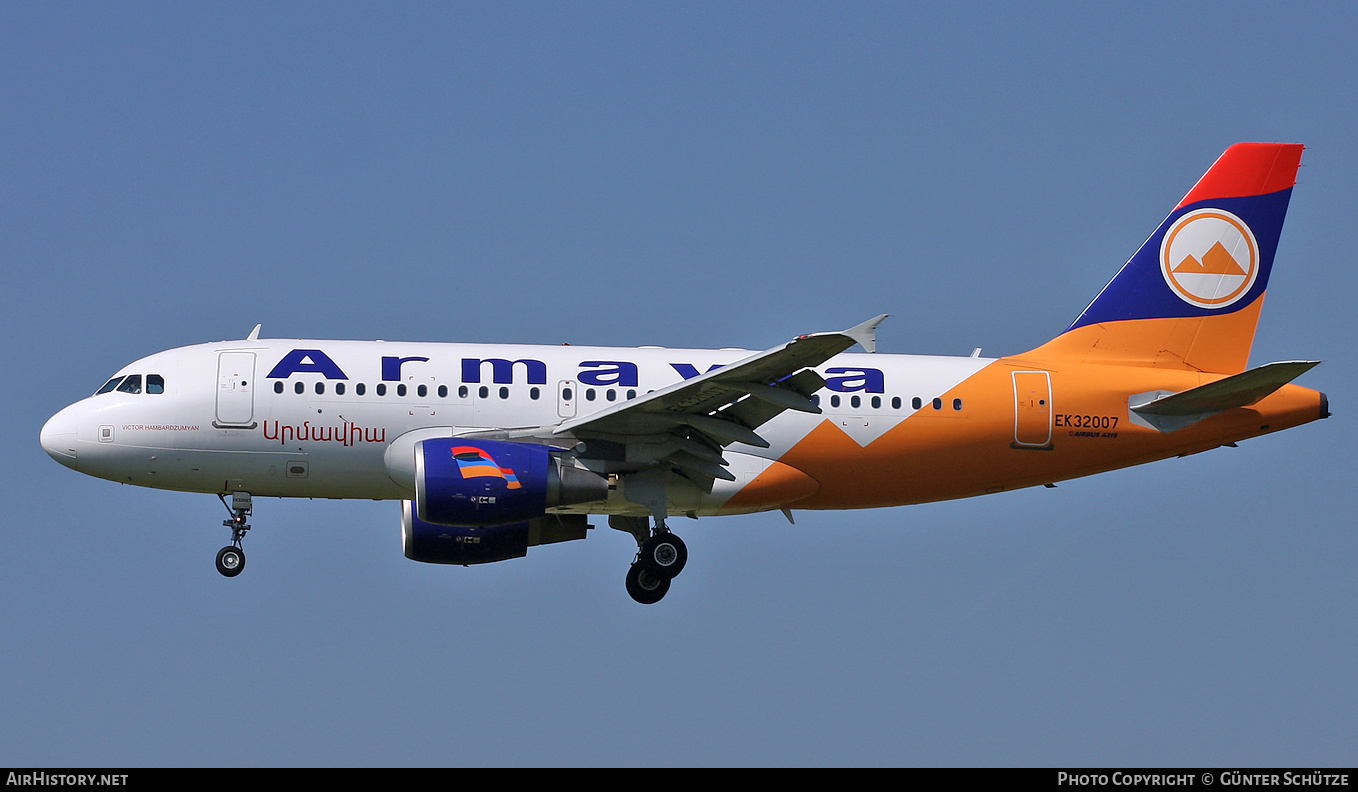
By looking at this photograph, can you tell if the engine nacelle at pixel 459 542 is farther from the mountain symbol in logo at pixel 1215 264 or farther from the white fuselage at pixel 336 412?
the mountain symbol in logo at pixel 1215 264

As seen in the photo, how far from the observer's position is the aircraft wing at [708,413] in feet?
82.1

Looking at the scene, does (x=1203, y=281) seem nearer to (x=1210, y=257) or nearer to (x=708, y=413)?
(x=1210, y=257)

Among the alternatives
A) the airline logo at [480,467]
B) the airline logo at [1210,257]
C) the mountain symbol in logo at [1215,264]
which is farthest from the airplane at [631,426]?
the mountain symbol in logo at [1215,264]

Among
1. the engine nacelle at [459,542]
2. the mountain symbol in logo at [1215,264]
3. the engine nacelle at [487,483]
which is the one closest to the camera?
the engine nacelle at [487,483]

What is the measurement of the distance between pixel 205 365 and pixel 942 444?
13.4 meters

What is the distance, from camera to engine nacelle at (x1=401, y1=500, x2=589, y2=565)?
30.5 metres

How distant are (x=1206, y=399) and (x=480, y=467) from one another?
1325 centimetres

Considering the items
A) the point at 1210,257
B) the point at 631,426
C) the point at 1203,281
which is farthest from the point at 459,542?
the point at 1210,257

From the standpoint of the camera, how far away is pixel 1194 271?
31.8 m

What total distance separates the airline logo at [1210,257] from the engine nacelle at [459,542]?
13.0 m
